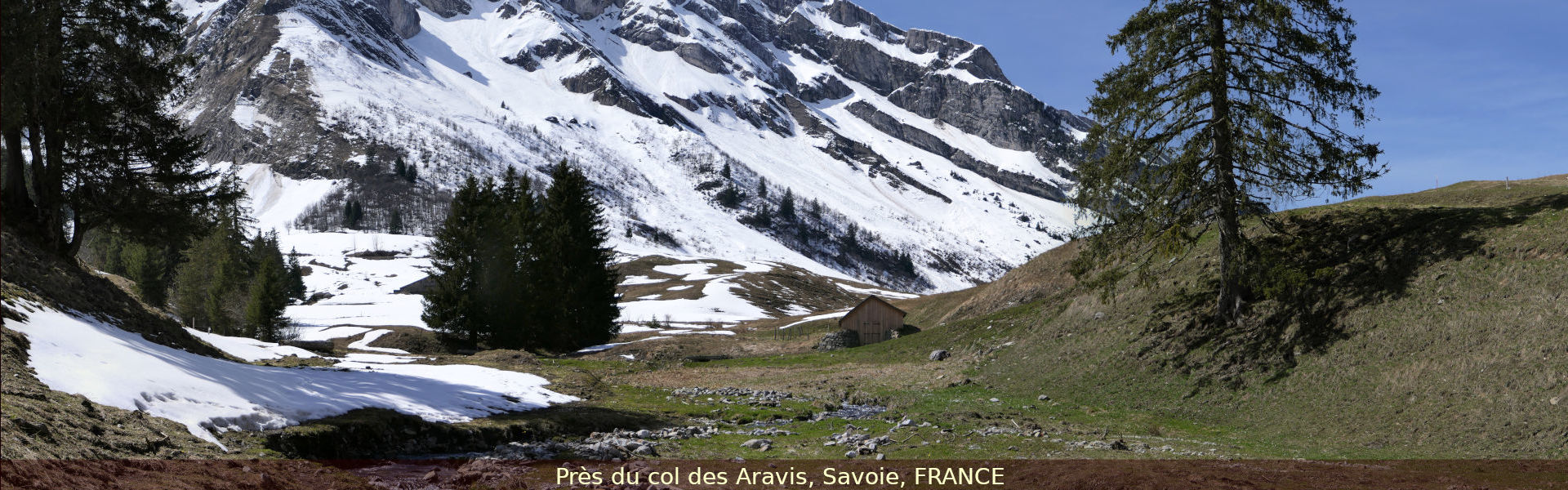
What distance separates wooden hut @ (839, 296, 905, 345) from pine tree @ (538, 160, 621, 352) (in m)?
16.5

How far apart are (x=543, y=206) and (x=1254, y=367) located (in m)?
42.8

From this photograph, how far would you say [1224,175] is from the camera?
2609cm

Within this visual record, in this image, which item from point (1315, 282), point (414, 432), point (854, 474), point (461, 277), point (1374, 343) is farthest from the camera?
point (461, 277)

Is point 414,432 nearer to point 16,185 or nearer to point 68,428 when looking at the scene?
point 68,428

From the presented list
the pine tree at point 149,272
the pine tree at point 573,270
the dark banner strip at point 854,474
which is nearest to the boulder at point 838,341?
the pine tree at point 573,270

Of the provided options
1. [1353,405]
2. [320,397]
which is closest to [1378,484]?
[1353,405]

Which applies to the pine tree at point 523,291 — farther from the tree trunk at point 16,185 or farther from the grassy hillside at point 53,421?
the grassy hillside at point 53,421

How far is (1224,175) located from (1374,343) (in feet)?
20.8

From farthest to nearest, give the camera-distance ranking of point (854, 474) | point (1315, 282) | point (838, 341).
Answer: point (838, 341) < point (1315, 282) < point (854, 474)

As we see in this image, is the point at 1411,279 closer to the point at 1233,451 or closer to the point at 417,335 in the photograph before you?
the point at 1233,451

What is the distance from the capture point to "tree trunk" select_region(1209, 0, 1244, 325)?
25.9 meters

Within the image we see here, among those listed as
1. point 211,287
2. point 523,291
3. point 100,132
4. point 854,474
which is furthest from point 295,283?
point 854,474

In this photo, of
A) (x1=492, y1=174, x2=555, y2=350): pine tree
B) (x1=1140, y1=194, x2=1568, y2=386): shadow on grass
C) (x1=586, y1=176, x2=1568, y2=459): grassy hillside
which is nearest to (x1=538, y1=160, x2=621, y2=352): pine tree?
(x1=492, y1=174, x2=555, y2=350): pine tree

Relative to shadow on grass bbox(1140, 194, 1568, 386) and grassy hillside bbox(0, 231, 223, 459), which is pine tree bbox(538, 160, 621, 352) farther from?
shadow on grass bbox(1140, 194, 1568, 386)
